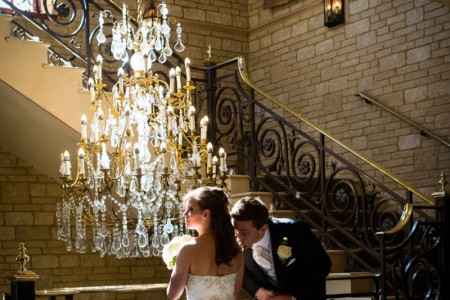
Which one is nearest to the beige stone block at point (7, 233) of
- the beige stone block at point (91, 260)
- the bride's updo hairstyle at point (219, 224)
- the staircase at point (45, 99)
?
the beige stone block at point (91, 260)

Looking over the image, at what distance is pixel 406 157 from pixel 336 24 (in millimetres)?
2227

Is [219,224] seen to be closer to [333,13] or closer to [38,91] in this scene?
[38,91]

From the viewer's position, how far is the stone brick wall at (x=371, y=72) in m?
9.09

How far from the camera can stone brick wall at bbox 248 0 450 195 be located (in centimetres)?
909

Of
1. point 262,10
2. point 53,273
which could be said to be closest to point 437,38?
point 262,10

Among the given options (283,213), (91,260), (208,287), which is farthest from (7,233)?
(208,287)

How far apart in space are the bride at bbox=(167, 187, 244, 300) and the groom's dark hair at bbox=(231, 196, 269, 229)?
0.05m

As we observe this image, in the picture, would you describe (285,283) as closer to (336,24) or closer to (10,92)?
(10,92)

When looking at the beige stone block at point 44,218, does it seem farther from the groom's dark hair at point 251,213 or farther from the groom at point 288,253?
the groom's dark hair at point 251,213

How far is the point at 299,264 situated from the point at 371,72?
6394 millimetres

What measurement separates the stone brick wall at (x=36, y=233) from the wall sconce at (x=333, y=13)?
417 centimetres

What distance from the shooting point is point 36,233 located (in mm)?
9203

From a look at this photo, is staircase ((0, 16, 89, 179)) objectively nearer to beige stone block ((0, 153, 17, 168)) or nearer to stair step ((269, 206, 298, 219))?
beige stone block ((0, 153, 17, 168))

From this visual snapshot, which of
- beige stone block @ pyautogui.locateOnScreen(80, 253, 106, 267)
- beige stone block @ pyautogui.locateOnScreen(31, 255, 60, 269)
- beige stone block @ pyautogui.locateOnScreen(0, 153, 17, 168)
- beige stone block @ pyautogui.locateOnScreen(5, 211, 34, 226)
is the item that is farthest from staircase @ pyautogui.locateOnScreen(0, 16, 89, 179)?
beige stone block @ pyautogui.locateOnScreen(80, 253, 106, 267)
